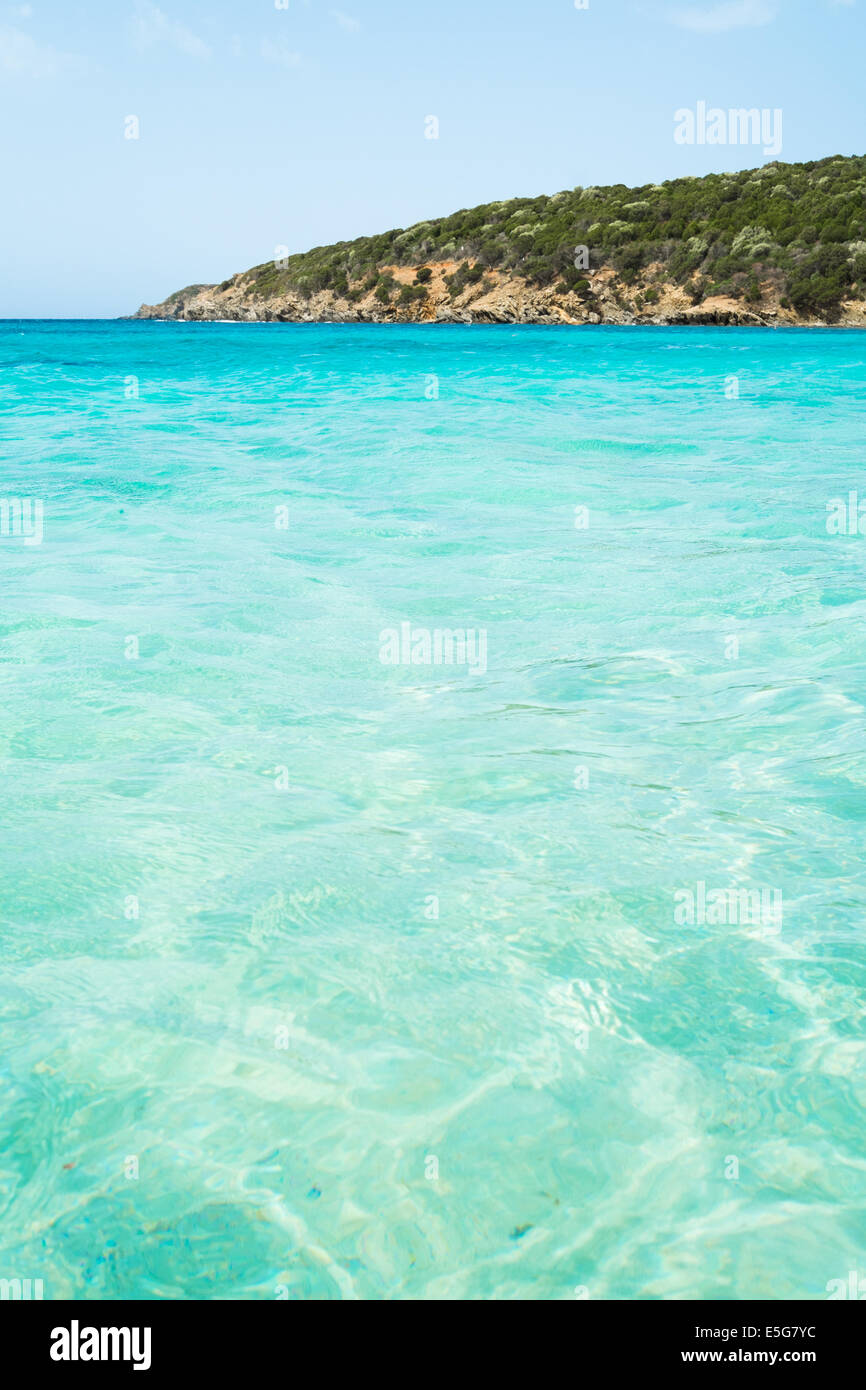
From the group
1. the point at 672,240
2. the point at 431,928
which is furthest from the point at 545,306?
the point at 431,928

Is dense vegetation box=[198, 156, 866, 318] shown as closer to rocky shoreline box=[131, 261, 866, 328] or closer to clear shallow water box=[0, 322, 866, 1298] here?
rocky shoreline box=[131, 261, 866, 328]

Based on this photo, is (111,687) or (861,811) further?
(111,687)

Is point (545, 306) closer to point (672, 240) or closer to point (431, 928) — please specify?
point (672, 240)

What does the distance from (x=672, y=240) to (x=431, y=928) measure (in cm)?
7657

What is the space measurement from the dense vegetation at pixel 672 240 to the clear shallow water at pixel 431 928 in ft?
207

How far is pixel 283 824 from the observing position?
166 inches

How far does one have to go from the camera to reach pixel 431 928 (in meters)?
3.53

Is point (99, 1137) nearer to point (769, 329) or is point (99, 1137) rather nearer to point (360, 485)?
point (360, 485)

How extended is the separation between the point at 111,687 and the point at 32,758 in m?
1.00

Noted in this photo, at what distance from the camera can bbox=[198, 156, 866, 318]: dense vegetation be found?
63250 mm

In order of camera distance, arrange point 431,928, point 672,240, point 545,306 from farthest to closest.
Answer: point 545,306 → point 672,240 → point 431,928

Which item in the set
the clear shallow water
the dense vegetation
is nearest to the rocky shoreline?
the dense vegetation

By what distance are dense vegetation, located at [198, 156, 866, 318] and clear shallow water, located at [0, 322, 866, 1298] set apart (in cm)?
6296
